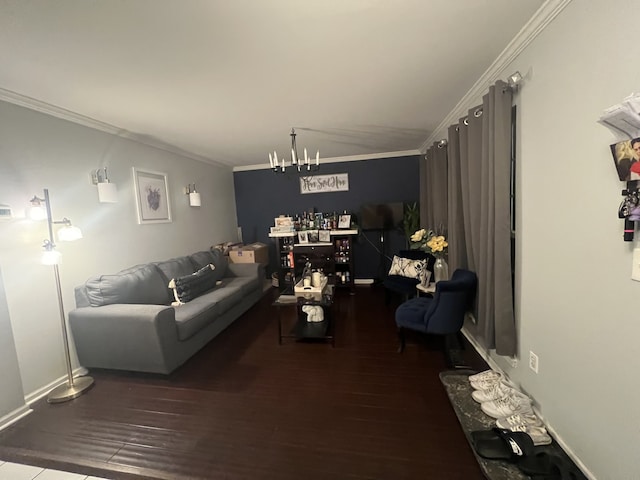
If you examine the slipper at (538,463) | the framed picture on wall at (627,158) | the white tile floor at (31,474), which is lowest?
the white tile floor at (31,474)

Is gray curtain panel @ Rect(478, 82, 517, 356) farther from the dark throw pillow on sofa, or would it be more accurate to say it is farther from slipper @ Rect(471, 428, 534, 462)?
the dark throw pillow on sofa

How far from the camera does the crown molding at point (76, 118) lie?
82.2 inches

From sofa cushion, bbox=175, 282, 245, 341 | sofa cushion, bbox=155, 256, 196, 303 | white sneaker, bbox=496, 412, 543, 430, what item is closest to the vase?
white sneaker, bbox=496, 412, 543, 430

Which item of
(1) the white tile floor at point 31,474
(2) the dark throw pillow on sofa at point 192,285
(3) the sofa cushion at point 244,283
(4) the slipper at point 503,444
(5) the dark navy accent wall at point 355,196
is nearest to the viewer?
(4) the slipper at point 503,444

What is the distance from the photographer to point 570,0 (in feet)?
4.24

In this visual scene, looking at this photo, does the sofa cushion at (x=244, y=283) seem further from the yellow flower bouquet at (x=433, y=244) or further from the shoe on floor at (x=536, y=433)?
the shoe on floor at (x=536, y=433)

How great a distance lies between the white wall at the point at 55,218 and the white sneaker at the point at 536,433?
11.5ft

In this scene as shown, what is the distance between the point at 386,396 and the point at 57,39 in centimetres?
302

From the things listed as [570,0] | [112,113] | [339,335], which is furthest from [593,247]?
[112,113]

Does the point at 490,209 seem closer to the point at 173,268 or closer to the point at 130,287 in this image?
the point at 130,287

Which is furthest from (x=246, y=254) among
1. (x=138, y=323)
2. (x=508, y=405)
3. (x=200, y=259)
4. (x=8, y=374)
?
(x=508, y=405)

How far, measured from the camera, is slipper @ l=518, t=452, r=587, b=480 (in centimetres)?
135

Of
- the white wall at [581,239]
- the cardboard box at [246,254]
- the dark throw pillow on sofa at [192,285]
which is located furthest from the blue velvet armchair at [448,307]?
the cardboard box at [246,254]

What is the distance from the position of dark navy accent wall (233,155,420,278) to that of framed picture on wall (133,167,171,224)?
189cm
